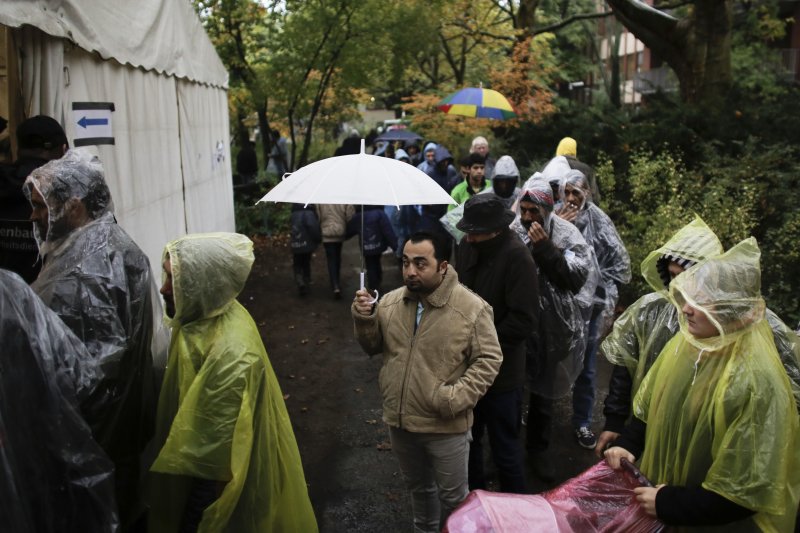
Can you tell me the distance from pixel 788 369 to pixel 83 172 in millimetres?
3047

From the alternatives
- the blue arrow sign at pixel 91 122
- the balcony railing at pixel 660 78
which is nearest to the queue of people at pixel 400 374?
the blue arrow sign at pixel 91 122

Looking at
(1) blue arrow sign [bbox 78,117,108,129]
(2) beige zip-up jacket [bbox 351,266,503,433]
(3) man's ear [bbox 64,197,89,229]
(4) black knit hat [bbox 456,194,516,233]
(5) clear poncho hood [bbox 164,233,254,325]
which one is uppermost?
(1) blue arrow sign [bbox 78,117,108,129]

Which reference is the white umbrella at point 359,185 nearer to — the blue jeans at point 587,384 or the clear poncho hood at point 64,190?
the clear poncho hood at point 64,190

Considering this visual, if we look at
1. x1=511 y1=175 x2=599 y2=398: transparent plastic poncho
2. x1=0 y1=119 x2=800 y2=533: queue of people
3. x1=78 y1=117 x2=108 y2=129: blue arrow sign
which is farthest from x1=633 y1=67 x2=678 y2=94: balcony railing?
x1=0 y1=119 x2=800 y2=533: queue of people

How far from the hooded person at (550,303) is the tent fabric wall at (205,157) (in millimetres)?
4812

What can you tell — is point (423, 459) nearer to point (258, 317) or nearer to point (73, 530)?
point (73, 530)

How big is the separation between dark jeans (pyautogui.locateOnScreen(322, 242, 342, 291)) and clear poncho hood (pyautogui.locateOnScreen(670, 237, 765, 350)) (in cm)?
699

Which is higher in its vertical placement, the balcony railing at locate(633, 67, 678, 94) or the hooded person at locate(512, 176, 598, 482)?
the balcony railing at locate(633, 67, 678, 94)

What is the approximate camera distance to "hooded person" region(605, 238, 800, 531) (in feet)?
7.03

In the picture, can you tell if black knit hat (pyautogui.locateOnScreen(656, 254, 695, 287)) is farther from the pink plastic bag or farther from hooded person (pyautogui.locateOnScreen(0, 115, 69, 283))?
hooded person (pyautogui.locateOnScreen(0, 115, 69, 283))

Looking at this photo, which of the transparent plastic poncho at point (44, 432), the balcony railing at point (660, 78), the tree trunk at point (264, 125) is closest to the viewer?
the transparent plastic poncho at point (44, 432)

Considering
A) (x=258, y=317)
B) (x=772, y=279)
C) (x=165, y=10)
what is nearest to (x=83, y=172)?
(x=165, y=10)

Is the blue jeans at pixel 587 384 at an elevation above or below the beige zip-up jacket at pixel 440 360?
below

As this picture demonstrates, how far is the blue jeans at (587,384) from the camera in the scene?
5.09m
